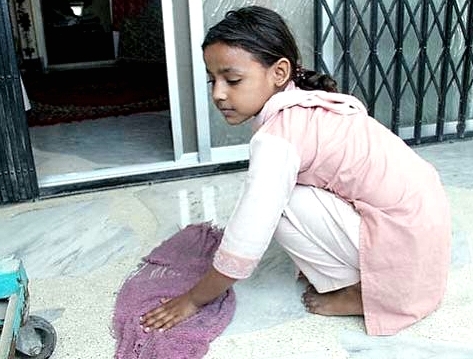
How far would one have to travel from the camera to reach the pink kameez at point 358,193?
4.03 feet

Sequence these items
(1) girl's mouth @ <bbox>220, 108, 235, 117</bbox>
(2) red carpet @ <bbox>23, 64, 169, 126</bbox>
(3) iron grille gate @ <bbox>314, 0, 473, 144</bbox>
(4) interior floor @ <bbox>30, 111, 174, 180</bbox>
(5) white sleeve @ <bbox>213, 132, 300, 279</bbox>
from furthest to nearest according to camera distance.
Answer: (2) red carpet @ <bbox>23, 64, 169, 126</bbox>
(4) interior floor @ <bbox>30, 111, 174, 180</bbox>
(3) iron grille gate @ <bbox>314, 0, 473, 144</bbox>
(1) girl's mouth @ <bbox>220, 108, 235, 117</bbox>
(5) white sleeve @ <bbox>213, 132, 300, 279</bbox>

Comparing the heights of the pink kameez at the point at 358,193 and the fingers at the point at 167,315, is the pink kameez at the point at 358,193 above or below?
above

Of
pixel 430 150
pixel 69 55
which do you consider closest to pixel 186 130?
pixel 430 150

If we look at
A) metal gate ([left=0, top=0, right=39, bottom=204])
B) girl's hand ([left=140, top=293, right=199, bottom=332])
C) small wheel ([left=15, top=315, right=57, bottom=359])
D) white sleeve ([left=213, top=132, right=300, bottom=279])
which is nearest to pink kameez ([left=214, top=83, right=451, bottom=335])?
white sleeve ([left=213, top=132, right=300, bottom=279])

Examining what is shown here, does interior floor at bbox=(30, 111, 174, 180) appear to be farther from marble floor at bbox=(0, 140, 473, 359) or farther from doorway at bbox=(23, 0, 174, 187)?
marble floor at bbox=(0, 140, 473, 359)

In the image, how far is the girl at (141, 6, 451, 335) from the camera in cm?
124

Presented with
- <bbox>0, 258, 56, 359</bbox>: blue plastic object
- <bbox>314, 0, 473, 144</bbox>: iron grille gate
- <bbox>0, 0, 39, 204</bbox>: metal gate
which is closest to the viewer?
<bbox>0, 258, 56, 359</bbox>: blue plastic object

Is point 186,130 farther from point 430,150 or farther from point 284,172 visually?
point 284,172

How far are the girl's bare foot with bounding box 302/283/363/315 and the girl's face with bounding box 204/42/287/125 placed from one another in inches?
19.5

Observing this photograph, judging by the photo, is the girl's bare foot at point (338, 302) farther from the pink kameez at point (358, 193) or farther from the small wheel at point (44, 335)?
the small wheel at point (44, 335)

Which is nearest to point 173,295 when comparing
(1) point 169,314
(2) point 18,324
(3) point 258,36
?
(1) point 169,314

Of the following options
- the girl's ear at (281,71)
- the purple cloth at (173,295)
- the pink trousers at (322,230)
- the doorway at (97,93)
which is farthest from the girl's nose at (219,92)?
the doorway at (97,93)

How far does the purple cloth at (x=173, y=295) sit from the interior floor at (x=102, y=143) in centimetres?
94

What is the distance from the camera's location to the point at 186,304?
4.48 feet
